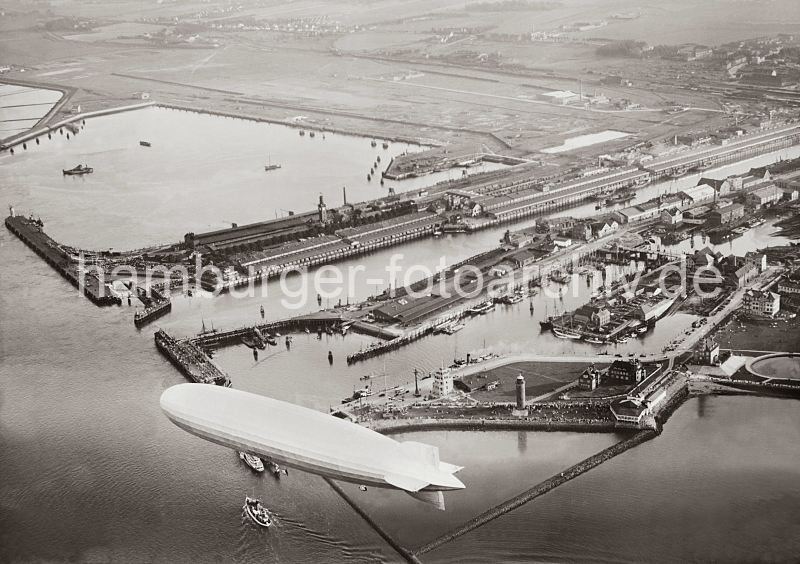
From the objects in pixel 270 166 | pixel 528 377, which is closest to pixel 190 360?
pixel 528 377

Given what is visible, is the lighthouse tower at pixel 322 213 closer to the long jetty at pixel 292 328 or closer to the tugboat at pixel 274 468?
the long jetty at pixel 292 328

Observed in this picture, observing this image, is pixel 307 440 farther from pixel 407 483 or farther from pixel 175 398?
pixel 175 398

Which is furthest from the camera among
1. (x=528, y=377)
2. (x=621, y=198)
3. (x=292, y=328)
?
(x=621, y=198)

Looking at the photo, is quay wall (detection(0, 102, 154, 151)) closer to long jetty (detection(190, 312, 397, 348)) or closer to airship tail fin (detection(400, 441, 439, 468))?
long jetty (detection(190, 312, 397, 348))

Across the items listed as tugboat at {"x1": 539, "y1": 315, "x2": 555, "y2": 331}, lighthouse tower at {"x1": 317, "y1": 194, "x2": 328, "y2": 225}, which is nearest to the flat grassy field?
tugboat at {"x1": 539, "y1": 315, "x2": 555, "y2": 331}

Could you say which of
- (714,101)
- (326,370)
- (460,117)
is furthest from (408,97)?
(326,370)

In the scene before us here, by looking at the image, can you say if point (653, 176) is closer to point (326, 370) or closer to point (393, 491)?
point (326, 370)

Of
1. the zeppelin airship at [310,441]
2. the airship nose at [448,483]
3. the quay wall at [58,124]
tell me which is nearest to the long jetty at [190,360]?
the zeppelin airship at [310,441]
